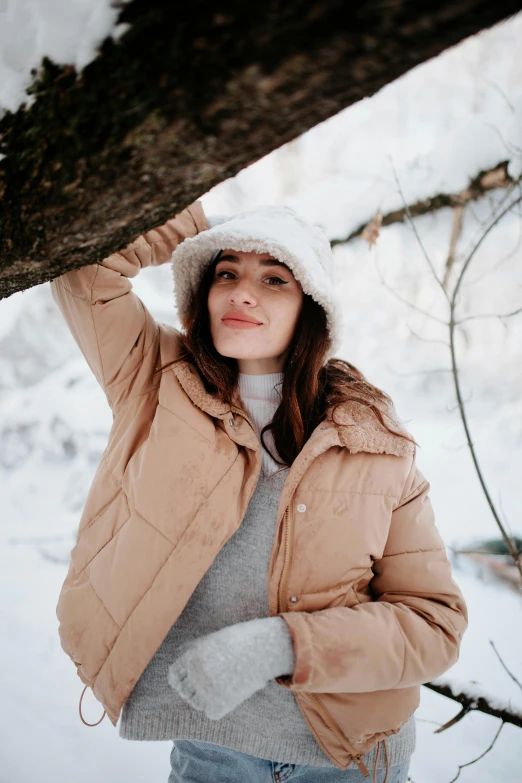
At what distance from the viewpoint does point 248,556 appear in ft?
3.82

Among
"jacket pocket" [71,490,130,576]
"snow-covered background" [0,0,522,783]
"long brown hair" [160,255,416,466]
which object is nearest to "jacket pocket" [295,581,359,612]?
"long brown hair" [160,255,416,466]

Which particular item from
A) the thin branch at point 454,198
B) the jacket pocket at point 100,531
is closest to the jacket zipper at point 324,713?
the jacket pocket at point 100,531

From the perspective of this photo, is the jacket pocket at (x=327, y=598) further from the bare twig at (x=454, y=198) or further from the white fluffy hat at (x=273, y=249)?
the bare twig at (x=454, y=198)

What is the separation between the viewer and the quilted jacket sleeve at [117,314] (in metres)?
1.13

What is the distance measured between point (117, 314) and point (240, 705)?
1.11 m

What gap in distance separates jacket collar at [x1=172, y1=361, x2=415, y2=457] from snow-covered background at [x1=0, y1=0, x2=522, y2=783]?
2.94 feet

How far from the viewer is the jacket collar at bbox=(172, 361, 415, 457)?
1208 mm

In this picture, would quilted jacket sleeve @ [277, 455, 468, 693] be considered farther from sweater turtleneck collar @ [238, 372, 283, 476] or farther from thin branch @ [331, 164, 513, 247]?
thin branch @ [331, 164, 513, 247]

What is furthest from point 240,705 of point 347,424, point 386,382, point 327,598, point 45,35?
point 386,382

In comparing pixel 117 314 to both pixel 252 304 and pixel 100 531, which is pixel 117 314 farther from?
pixel 100 531

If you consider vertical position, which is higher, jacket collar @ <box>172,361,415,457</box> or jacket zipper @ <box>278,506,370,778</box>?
jacket collar @ <box>172,361,415,457</box>

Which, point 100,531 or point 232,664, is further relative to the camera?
point 100,531

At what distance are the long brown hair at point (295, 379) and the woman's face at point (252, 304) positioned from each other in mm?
61

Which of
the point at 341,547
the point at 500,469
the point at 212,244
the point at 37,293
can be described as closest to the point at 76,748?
the point at 341,547
